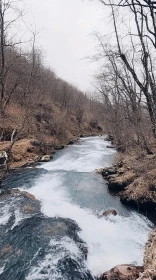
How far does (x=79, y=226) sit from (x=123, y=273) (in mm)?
2749

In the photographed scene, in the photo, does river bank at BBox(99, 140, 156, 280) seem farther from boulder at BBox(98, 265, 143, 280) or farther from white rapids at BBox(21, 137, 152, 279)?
white rapids at BBox(21, 137, 152, 279)

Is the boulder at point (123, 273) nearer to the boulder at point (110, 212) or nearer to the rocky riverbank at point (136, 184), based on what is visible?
the boulder at point (110, 212)

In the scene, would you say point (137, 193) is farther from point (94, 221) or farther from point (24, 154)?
point (24, 154)

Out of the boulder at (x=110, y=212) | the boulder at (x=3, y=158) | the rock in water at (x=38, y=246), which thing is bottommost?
the rock in water at (x=38, y=246)

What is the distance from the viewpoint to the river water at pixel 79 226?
19.6 ft

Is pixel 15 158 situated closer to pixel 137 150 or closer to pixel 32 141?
pixel 32 141

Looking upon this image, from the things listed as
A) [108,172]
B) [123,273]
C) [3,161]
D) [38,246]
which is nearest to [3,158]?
[3,161]

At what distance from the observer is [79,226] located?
316 inches

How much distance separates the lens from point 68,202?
32.7ft

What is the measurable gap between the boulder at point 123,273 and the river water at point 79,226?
17.9 inches

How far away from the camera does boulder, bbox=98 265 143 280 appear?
5.31 meters

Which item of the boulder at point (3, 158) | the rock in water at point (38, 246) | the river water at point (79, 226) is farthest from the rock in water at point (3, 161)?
the rock in water at point (38, 246)

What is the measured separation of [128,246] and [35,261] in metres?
2.49

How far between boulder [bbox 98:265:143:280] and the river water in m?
0.45
